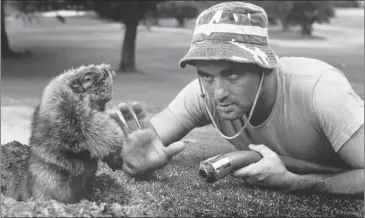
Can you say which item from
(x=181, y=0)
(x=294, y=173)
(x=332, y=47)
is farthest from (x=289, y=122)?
(x=181, y=0)

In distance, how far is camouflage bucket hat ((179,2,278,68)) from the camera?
2.31 m

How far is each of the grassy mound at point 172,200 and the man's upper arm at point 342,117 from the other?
0.78 ft

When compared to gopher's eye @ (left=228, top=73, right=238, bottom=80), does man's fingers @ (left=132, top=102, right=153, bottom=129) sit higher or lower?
lower

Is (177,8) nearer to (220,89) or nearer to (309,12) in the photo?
(309,12)

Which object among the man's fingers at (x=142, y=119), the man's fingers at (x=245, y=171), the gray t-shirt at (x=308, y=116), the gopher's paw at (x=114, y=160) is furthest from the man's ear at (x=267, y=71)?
the gopher's paw at (x=114, y=160)

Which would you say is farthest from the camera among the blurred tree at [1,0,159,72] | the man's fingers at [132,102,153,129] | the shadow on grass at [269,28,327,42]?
the shadow on grass at [269,28,327,42]

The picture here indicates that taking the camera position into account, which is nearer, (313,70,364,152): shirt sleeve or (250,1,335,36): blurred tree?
(313,70,364,152): shirt sleeve

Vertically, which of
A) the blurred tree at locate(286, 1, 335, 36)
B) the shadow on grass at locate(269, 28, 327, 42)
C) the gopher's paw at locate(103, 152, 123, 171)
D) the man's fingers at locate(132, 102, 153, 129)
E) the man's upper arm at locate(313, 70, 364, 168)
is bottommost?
the shadow on grass at locate(269, 28, 327, 42)

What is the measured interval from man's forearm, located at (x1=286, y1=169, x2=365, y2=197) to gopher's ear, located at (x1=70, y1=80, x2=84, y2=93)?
3.16 ft

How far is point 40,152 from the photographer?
7.54 ft

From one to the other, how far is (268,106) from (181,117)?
0.59 m

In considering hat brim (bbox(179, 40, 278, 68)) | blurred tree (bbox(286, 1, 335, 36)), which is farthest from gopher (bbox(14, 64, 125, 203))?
blurred tree (bbox(286, 1, 335, 36))

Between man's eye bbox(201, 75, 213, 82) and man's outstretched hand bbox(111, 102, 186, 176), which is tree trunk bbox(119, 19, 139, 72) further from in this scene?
man's eye bbox(201, 75, 213, 82)

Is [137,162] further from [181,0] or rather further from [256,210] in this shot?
[181,0]
